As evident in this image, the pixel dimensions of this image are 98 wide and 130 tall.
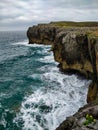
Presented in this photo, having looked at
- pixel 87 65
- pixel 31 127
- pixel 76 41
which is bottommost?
pixel 31 127

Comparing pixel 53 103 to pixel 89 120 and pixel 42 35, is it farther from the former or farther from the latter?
pixel 42 35

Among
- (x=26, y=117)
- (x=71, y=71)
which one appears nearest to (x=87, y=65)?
(x=71, y=71)

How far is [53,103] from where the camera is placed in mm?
32219

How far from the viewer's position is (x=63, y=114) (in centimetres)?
2903

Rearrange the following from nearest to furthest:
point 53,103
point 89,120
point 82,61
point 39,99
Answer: point 89,120, point 53,103, point 39,99, point 82,61

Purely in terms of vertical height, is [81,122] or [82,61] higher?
[82,61]

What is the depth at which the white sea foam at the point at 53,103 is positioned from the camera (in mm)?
27688

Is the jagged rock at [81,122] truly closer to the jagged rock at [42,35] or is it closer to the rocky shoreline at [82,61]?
the rocky shoreline at [82,61]

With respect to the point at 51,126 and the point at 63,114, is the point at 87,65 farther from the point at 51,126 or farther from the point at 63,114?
the point at 51,126

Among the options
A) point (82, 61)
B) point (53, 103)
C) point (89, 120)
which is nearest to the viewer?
point (89, 120)

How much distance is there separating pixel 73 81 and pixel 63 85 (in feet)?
6.55

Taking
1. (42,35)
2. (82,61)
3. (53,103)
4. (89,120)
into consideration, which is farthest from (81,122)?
(42,35)

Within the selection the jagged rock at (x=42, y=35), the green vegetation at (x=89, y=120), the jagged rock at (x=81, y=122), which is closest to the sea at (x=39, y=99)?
the jagged rock at (x=81, y=122)

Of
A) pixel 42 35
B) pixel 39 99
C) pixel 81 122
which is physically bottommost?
pixel 39 99
